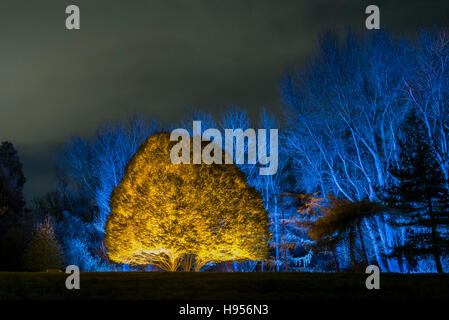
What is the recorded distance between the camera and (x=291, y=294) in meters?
10.4

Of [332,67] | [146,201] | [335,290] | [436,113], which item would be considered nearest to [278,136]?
[332,67]

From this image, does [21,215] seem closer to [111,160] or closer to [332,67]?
[111,160]

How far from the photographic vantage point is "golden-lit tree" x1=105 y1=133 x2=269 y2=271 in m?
18.1

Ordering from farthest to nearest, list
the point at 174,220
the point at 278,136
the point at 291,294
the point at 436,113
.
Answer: the point at 278,136 < the point at 436,113 < the point at 174,220 < the point at 291,294

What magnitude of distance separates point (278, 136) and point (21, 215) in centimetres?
1957

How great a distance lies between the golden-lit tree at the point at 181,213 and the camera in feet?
59.5

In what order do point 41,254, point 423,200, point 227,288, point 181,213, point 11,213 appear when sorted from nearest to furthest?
1. point 227,288
2. point 423,200
3. point 181,213
4. point 41,254
5. point 11,213

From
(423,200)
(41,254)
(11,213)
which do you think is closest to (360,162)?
(423,200)

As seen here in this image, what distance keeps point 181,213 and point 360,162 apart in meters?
9.66

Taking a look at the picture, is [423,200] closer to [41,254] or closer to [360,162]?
[360,162]

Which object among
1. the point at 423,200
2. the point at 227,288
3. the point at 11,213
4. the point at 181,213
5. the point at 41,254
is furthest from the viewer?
the point at 11,213

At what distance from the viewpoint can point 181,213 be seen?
59.4 feet

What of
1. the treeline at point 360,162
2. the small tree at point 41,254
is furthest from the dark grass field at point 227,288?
the small tree at point 41,254

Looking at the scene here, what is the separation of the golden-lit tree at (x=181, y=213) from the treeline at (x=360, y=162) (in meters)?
2.97
